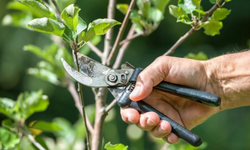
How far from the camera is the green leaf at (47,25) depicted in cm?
58

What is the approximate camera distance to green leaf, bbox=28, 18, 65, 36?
0.58m

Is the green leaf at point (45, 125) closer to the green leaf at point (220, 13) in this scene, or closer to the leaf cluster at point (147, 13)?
the leaf cluster at point (147, 13)

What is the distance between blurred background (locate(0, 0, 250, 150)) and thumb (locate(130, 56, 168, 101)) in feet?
4.57

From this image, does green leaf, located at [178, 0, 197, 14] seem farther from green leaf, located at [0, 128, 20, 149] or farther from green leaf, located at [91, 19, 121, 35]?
green leaf, located at [0, 128, 20, 149]

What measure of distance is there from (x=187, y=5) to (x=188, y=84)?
0.24 metres

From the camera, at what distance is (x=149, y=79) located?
2.59 ft

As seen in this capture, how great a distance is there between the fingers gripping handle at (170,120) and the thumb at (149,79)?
0.11 ft

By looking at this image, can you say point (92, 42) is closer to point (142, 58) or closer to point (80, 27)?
point (80, 27)

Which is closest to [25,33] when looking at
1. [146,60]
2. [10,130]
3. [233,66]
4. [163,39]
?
[146,60]

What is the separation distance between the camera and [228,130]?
2.23 meters

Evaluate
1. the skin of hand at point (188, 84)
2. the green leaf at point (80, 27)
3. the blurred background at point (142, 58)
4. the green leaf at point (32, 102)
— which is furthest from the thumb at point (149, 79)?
the blurred background at point (142, 58)

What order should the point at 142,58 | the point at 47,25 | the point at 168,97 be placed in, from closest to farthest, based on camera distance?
the point at 47,25
the point at 168,97
the point at 142,58

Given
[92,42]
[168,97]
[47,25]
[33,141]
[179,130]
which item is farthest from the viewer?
[92,42]

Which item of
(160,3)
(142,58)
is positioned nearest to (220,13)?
(160,3)
